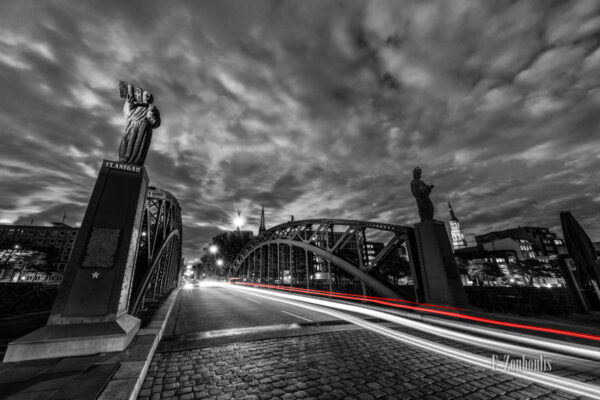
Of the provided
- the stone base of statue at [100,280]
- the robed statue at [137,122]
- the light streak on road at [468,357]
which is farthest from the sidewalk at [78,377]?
the light streak on road at [468,357]

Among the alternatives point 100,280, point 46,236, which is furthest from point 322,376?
point 46,236

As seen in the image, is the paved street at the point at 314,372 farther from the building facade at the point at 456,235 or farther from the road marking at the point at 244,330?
the building facade at the point at 456,235

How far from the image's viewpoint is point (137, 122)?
23.2ft

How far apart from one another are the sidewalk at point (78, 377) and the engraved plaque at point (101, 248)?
6.23 feet

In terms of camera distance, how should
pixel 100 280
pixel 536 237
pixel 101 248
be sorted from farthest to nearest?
pixel 536 237
pixel 101 248
pixel 100 280

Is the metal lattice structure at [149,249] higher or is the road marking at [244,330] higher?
the metal lattice structure at [149,249]

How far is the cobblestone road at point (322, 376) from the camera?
3.39 m

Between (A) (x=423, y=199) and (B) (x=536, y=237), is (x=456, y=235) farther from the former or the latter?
(A) (x=423, y=199)

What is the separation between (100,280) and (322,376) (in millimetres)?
5368

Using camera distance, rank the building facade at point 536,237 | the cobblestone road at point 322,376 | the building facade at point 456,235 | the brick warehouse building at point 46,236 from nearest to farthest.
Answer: the cobblestone road at point 322,376 → the brick warehouse building at point 46,236 → the building facade at point 536,237 → the building facade at point 456,235

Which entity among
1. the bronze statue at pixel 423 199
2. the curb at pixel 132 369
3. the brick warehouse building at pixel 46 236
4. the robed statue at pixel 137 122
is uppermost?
the brick warehouse building at pixel 46 236

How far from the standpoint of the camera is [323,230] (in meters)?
18.2

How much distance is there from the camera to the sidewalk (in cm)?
283

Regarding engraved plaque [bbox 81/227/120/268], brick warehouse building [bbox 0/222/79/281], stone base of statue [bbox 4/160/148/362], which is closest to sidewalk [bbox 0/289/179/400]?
stone base of statue [bbox 4/160/148/362]
